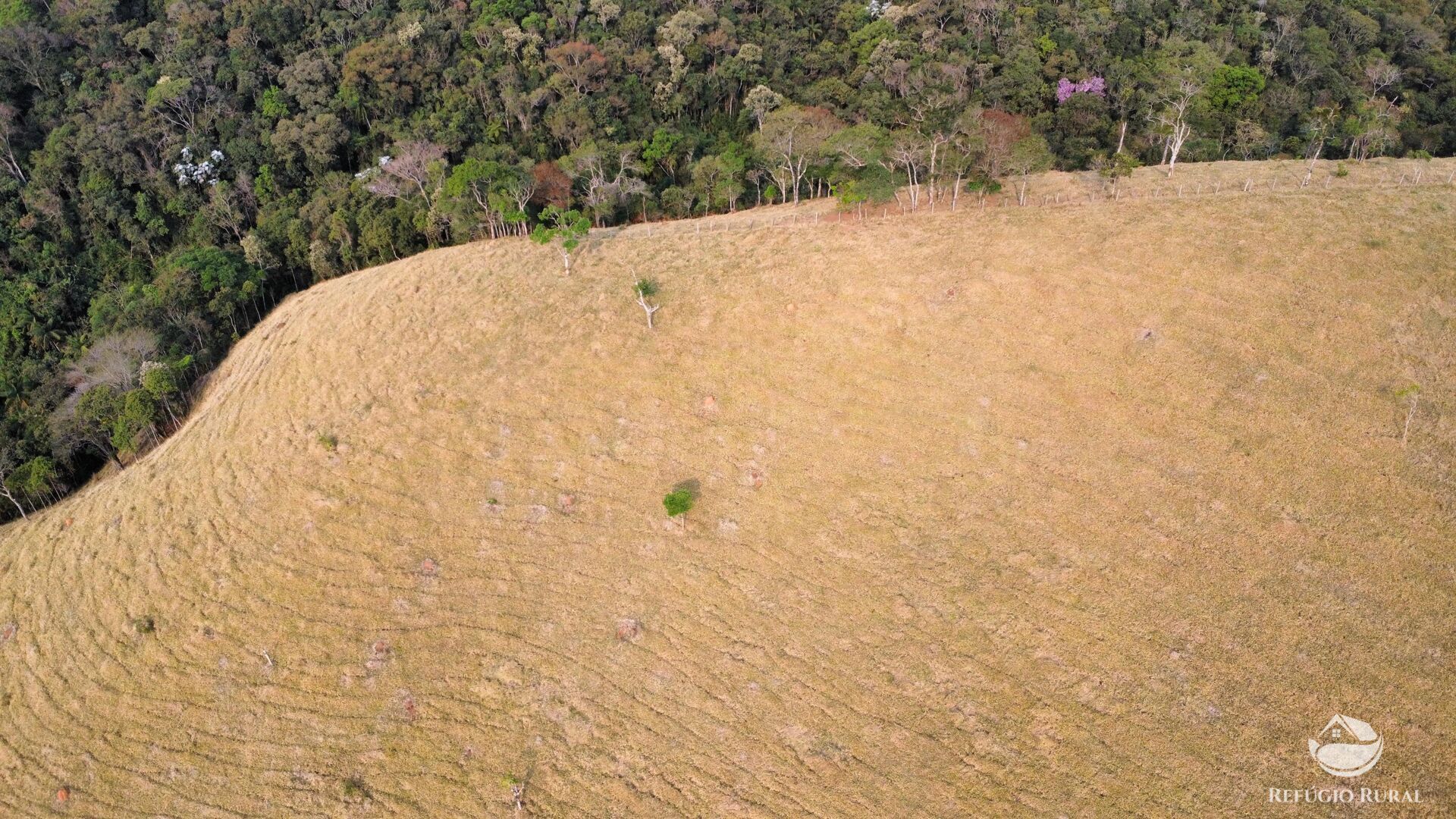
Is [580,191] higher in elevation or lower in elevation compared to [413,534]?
higher

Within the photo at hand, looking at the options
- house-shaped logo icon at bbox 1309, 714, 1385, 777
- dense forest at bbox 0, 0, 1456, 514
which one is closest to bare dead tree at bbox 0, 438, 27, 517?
dense forest at bbox 0, 0, 1456, 514

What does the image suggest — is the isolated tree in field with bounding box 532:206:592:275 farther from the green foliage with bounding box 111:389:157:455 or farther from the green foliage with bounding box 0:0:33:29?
the green foliage with bounding box 0:0:33:29

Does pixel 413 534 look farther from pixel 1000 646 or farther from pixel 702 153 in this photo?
pixel 702 153

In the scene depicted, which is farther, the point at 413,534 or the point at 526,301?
the point at 526,301

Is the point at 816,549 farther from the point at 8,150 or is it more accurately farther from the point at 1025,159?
the point at 8,150

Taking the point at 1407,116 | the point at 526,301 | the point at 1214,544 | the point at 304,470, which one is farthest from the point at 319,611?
the point at 1407,116

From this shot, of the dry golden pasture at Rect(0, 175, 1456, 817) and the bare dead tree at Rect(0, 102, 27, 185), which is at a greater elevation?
the bare dead tree at Rect(0, 102, 27, 185)
